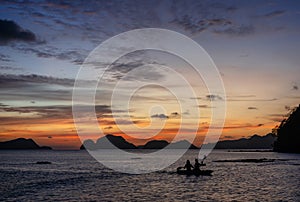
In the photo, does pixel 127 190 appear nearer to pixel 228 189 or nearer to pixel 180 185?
pixel 180 185

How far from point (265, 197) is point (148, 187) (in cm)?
1968

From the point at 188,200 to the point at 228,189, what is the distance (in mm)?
13322

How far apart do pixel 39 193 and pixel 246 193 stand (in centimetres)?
3054

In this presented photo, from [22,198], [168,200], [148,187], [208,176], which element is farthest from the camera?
[208,176]

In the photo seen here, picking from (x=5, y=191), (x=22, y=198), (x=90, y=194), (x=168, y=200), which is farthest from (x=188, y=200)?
(x=5, y=191)

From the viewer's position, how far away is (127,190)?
5888 cm

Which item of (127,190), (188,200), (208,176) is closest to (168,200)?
(188,200)

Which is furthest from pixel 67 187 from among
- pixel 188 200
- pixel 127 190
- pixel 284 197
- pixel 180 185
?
pixel 284 197

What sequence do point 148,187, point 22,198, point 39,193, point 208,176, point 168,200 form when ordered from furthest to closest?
point 208,176
point 148,187
point 39,193
point 22,198
point 168,200

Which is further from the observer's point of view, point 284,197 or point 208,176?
point 208,176

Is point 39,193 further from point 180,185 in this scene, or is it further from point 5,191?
point 180,185

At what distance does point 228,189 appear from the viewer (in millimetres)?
59406

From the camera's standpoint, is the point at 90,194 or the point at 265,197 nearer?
the point at 265,197

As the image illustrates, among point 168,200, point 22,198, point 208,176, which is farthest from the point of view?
Result: point 208,176
